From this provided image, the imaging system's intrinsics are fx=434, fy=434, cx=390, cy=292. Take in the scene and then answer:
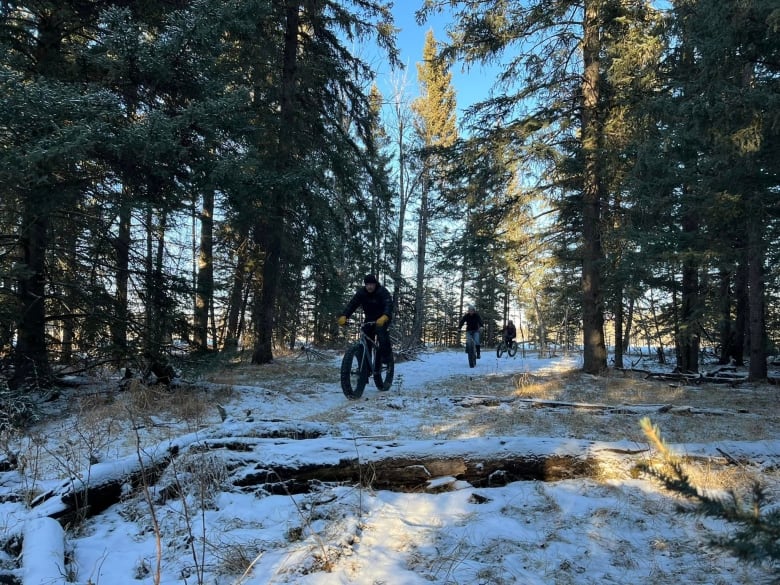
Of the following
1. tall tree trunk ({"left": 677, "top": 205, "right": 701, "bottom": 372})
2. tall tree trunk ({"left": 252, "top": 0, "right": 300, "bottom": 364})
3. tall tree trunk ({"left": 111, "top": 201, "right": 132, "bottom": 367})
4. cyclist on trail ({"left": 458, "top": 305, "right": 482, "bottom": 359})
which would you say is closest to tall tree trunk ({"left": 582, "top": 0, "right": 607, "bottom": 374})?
tall tree trunk ({"left": 677, "top": 205, "right": 701, "bottom": 372})

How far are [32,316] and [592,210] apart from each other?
10.5m

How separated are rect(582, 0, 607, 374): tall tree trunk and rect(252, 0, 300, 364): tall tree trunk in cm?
655

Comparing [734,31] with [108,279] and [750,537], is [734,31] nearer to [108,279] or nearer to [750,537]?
[750,537]

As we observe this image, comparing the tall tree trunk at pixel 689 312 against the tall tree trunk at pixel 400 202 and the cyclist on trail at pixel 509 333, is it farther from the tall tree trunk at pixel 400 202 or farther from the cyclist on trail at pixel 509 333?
Answer: the tall tree trunk at pixel 400 202

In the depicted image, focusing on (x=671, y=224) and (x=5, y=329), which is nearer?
(x=5, y=329)

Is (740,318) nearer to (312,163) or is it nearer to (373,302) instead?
(373,302)

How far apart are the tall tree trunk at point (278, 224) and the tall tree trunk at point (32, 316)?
161 inches

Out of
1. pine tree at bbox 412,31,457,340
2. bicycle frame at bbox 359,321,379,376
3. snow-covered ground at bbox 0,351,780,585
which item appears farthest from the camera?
pine tree at bbox 412,31,457,340

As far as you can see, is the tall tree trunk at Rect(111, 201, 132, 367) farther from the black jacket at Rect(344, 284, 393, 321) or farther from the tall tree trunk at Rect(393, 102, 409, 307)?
the tall tree trunk at Rect(393, 102, 409, 307)

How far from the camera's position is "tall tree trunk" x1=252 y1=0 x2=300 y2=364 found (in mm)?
9688

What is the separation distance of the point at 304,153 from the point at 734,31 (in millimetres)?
8203

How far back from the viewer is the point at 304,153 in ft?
34.6

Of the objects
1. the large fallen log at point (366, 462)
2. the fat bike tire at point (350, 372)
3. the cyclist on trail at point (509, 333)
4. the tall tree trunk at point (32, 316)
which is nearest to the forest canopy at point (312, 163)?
the tall tree trunk at point (32, 316)

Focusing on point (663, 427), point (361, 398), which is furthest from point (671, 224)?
point (361, 398)
